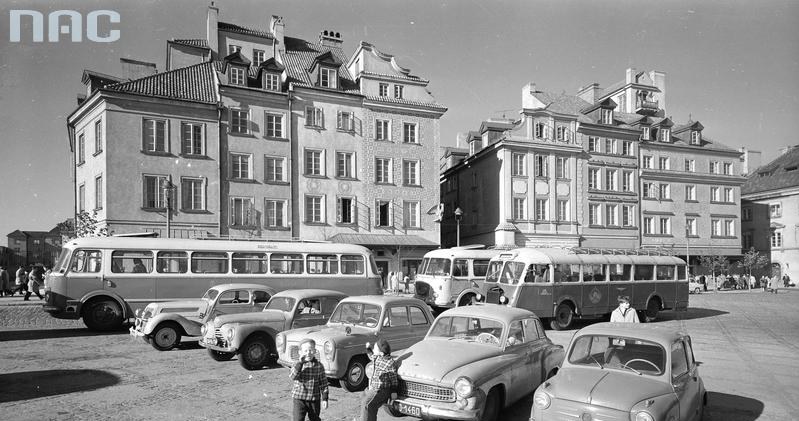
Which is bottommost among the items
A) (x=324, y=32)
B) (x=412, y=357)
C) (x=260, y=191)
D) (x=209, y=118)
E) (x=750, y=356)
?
(x=750, y=356)

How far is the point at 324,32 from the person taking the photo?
42375mm

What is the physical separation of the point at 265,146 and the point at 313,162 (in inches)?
127

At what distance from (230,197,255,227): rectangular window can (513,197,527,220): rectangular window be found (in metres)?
19.2

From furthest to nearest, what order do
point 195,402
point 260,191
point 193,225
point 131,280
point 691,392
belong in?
point 260,191
point 193,225
point 131,280
point 195,402
point 691,392

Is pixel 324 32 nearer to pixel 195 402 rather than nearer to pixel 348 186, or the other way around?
pixel 348 186

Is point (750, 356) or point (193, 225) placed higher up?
point (193, 225)

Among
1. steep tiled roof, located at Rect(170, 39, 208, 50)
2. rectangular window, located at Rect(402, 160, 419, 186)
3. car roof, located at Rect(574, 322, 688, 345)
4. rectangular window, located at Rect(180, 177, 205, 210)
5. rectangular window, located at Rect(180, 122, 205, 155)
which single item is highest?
steep tiled roof, located at Rect(170, 39, 208, 50)

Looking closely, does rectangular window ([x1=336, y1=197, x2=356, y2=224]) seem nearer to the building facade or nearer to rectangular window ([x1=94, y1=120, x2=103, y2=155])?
the building facade

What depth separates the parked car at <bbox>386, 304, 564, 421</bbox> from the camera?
7266 millimetres

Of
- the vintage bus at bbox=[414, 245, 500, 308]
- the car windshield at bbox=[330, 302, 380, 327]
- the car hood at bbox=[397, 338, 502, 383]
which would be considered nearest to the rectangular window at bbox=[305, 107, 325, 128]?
the vintage bus at bbox=[414, 245, 500, 308]

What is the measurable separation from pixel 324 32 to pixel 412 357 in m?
38.5

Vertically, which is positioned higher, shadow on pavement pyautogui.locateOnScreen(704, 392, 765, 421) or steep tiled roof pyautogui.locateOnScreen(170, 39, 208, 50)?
steep tiled roof pyautogui.locateOnScreen(170, 39, 208, 50)

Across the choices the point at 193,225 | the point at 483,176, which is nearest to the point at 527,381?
the point at 193,225

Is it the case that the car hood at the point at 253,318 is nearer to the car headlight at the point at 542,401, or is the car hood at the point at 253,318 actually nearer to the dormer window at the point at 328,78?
the car headlight at the point at 542,401
